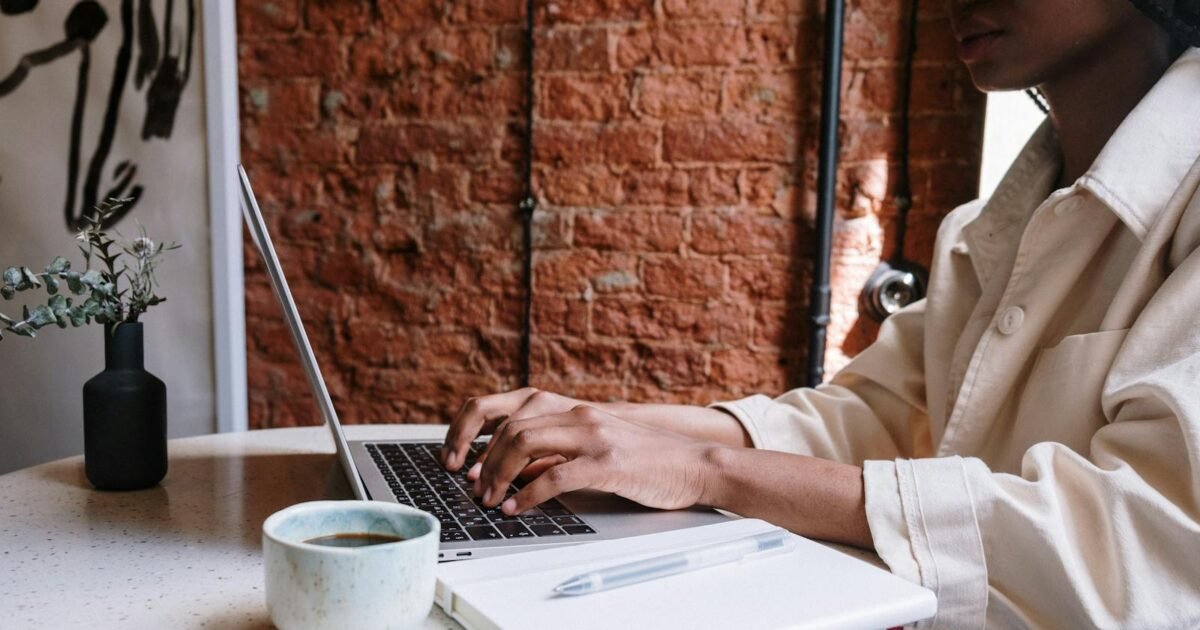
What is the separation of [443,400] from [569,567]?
1.50 m

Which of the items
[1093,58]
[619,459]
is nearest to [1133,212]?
[1093,58]

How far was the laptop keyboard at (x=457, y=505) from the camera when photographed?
653 millimetres

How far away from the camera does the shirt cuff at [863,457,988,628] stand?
0.66 m

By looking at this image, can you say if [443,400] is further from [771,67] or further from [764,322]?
[771,67]

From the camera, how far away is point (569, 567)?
1.86 ft

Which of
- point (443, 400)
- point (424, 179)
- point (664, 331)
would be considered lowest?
point (443, 400)

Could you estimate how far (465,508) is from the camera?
2.33 ft

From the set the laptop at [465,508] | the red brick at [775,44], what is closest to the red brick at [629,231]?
the red brick at [775,44]

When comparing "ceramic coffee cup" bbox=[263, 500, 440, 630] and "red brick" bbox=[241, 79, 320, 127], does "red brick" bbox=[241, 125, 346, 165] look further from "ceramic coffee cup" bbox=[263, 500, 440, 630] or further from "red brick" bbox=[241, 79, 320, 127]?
"ceramic coffee cup" bbox=[263, 500, 440, 630]

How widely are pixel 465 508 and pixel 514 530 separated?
0.23 ft

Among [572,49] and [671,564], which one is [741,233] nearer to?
[572,49]

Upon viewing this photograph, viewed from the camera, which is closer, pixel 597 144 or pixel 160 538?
pixel 160 538

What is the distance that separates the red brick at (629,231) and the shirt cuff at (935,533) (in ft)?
3.87

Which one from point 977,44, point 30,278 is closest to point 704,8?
point 977,44
